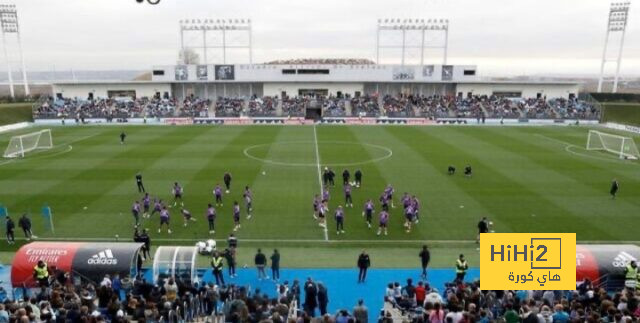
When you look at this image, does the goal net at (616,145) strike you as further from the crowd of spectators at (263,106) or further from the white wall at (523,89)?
the crowd of spectators at (263,106)

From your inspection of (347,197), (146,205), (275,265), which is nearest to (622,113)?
(347,197)

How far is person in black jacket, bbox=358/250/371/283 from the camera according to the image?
50.5 ft

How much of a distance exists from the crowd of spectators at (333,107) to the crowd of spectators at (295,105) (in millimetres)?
2260

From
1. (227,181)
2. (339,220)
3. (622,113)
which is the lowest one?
(339,220)

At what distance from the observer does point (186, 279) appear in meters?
13.4

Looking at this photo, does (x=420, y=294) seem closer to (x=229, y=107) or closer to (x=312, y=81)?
(x=229, y=107)

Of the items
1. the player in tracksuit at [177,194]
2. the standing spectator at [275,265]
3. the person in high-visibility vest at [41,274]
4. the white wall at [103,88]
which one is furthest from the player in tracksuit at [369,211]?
the white wall at [103,88]

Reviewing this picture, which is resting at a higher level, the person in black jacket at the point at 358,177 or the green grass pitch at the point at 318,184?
the person in black jacket at the point at 358,177

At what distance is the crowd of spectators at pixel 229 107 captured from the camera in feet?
197

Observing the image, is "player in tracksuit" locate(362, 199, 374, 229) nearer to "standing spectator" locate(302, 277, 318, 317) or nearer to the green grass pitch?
the green grass pitch

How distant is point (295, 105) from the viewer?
204ft

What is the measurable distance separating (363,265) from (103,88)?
195 feet

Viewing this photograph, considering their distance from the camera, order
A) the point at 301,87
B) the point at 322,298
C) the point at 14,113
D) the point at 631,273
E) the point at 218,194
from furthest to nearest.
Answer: the point at 301,87, the point at 14,113, the point at 218,194, the point at 631,273, the point at 322,298

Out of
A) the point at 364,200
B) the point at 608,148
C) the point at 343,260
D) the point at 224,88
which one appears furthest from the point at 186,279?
the point at 224,88
